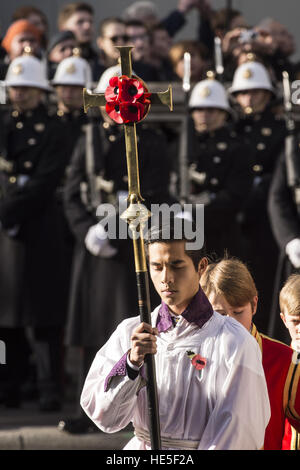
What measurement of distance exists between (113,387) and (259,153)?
4.74 metres

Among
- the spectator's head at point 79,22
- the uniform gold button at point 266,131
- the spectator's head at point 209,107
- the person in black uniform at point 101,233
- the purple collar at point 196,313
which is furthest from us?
the spectator's head at point 79,22

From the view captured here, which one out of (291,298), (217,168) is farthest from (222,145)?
(291,298)

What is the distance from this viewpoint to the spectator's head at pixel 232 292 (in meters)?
4.46

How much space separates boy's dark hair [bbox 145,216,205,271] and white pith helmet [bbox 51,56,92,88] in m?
4.56

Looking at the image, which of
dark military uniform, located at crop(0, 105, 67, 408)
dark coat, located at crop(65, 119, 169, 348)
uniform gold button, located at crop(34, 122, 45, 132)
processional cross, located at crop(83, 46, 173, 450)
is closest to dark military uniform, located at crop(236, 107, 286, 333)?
dark coat, located at crop(65, 119, 169, 348)

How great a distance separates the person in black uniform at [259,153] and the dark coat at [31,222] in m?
1.26

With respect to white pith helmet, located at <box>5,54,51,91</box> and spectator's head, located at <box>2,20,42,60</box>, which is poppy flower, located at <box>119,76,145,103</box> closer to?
white pith helmet, located at <box>5,54,51,91</box>

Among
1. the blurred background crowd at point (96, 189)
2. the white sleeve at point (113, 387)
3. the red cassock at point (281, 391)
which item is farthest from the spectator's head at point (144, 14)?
the white sleeve at point (113, 387)

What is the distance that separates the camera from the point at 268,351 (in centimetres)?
442

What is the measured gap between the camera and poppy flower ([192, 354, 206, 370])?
378cm

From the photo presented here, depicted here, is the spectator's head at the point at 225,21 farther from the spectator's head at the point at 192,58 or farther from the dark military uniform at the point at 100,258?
the dark military uniform at the point at 100,258

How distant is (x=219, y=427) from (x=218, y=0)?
929 centimetres

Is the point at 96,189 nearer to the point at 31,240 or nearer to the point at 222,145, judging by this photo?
the point at 31,240
